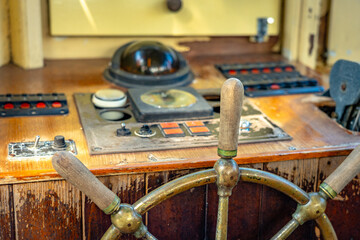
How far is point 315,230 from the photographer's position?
4.80 feet

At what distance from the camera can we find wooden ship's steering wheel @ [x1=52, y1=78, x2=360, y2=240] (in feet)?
3.23

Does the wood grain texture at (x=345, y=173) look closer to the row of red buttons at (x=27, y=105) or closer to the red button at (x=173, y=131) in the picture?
the red button at (x=173, y=131)

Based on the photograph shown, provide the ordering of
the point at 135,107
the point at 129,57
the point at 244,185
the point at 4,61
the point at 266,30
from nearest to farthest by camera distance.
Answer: the point at 244,185 → the point at 135,107 → the point at 129,57 → the point at 4,61 → the point at 266,30

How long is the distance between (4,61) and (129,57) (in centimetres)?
54

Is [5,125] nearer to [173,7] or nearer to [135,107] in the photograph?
[135,107]

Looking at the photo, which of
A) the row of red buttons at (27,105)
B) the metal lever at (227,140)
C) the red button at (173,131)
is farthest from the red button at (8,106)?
the metal lever at (227,140)

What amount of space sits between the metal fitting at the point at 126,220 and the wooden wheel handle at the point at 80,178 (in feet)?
0.11

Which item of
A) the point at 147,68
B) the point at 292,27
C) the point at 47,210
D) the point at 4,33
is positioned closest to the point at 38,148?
the point at 47,210

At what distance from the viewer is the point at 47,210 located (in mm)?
1229

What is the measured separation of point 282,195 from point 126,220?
1.76 feet

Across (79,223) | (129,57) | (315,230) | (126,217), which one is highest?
(129,57)

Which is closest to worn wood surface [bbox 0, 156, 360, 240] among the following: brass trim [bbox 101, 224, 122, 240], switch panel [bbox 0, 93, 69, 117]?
brass trim [bbox 101, 224, 122, 240]

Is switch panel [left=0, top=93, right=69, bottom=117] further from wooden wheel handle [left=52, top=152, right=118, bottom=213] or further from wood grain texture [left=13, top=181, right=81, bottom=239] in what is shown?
wooden wheel handle [left=52, top=152, right=118, bottom=213]

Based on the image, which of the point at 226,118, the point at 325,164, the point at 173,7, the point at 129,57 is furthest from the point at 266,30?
the point at 226,118
